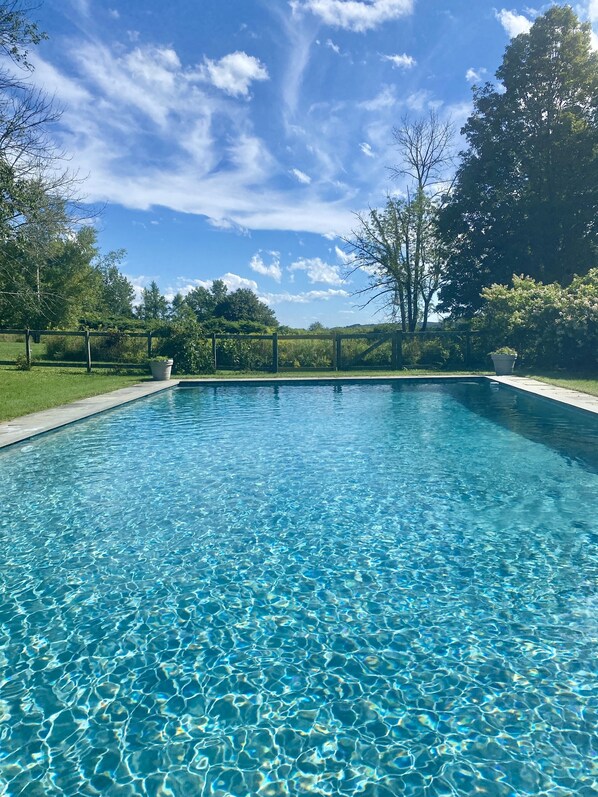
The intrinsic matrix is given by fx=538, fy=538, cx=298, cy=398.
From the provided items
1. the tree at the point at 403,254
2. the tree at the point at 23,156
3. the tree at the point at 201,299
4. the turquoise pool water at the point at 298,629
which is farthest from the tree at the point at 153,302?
the turquoise pool water at the point at 298,629

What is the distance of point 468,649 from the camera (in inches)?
118

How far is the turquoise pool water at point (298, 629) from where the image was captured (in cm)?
221

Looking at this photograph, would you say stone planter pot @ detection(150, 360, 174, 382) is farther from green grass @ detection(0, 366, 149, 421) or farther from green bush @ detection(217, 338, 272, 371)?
green bush @ detection(217, 338, 272, 371)

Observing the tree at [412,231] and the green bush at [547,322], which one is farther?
the tree at [412,231]

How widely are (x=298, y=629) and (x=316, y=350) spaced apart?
18303 mm

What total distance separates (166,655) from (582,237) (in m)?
26.9

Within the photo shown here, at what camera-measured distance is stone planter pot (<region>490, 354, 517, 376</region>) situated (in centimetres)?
1719

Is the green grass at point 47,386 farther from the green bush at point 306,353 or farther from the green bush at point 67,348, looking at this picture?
the green bush at point 306,353

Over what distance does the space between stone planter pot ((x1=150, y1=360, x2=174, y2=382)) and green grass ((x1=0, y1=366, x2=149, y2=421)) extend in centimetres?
52

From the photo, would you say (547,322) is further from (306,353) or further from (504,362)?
(306,353)

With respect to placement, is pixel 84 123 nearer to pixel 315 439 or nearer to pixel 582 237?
pixel 315 439

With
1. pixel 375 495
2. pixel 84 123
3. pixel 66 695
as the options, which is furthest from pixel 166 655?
pixel 84 123

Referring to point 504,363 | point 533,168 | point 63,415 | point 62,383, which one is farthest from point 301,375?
point 533,168

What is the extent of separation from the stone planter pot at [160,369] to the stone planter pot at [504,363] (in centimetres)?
1050
